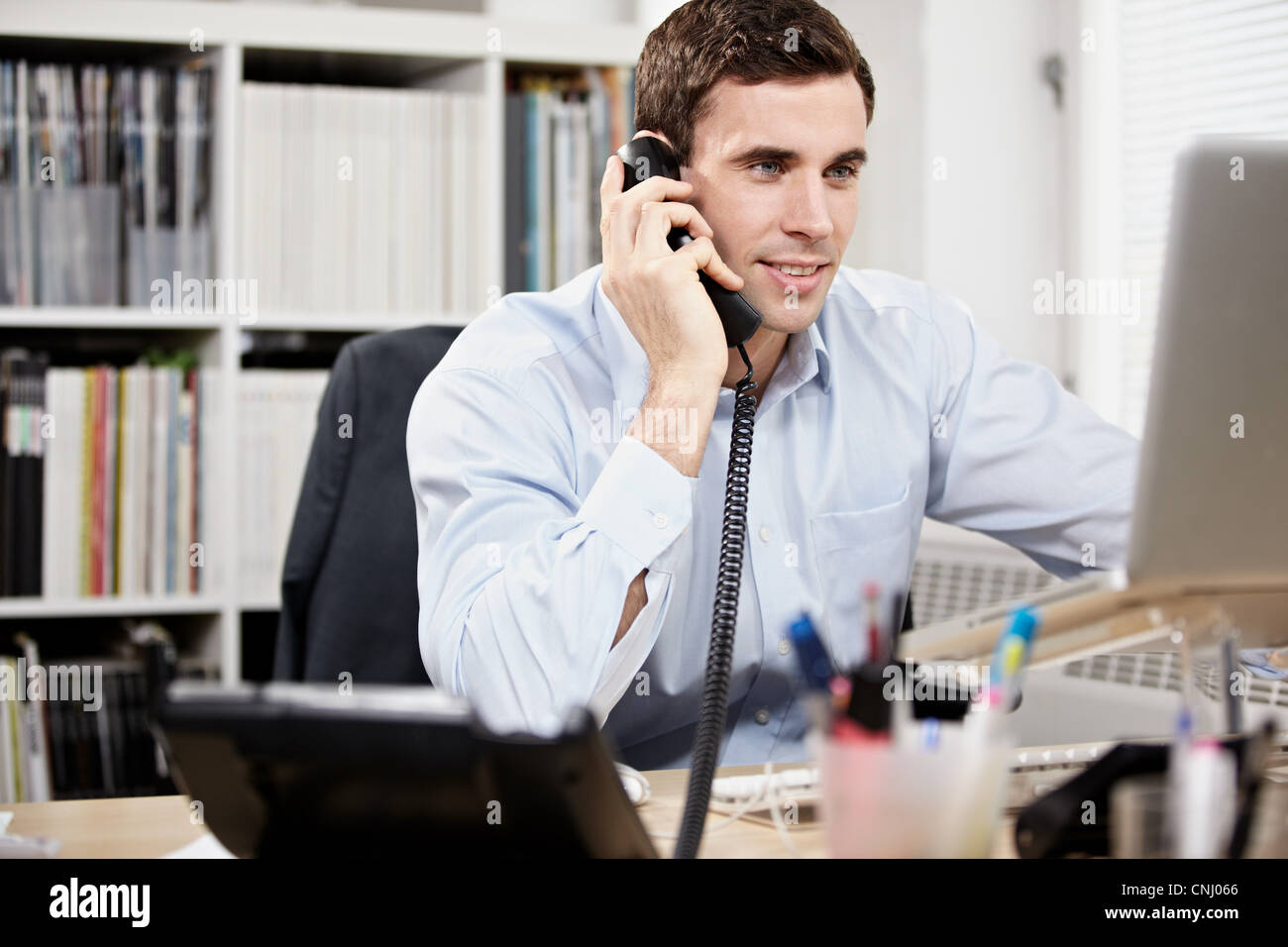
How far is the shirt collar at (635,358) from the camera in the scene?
1310mm

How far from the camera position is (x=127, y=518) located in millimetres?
2045

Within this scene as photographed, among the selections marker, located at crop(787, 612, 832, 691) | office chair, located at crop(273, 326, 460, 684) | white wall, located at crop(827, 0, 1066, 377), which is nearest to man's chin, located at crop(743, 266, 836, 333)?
office chair, located at crop(273, 326, 460, 684)

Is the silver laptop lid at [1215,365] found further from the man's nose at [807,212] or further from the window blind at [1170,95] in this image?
the window blind at [1170,95]

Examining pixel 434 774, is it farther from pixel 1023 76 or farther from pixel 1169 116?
pixel 1023 76

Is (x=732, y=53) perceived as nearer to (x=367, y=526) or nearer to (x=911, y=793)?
(x=367, y=526)

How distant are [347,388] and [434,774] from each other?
997mm

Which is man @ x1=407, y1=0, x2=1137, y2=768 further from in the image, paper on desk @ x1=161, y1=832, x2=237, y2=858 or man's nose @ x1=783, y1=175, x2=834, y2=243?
paper on desk @ x1=161, y1=832, x2=237, y2=858

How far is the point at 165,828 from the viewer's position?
87cm

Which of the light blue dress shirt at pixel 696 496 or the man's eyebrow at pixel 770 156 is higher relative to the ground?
the man's eyebrow at pixel 770 156

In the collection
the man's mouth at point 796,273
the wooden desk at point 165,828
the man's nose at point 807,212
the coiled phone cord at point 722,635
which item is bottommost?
the wooden desk at point 165,828

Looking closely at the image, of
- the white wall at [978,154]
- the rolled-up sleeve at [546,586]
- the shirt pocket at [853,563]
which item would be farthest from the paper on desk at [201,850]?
the white wall at [978,154]

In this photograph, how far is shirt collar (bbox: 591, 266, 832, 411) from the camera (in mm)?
1310

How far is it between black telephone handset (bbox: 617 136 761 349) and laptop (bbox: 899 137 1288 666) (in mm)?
552

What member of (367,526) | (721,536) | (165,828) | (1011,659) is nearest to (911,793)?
(1011,659)
